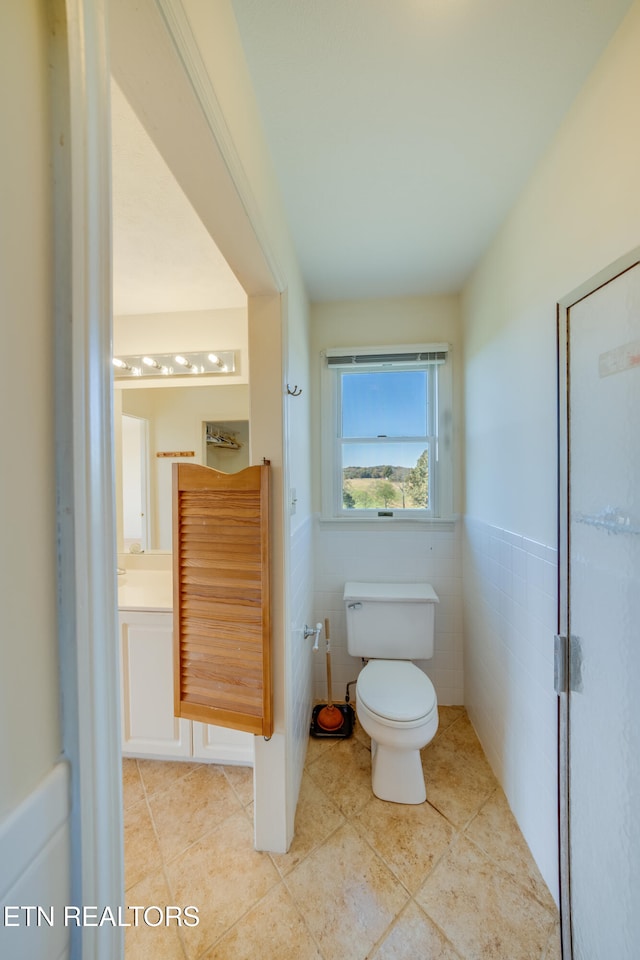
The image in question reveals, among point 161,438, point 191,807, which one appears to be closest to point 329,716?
point 191,807

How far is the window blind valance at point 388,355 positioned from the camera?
6.97 feet

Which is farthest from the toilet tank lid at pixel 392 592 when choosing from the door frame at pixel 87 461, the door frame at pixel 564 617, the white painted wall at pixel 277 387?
the door frame at pixel 87 461

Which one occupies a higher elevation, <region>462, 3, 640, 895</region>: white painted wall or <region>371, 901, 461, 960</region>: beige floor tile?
<region>462, 3, 640, 895</region>: white painted wall

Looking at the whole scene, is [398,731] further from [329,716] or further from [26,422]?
[26,422]

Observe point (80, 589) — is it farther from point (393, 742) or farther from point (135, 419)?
point (135, 419)

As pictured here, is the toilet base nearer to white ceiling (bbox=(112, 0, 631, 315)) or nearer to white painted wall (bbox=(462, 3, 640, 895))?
white painted wall (bbox=(462, 3, 640, 895))

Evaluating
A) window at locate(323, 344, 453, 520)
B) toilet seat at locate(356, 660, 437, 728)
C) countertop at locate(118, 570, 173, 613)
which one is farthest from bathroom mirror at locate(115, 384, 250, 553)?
toilet seat at locate(356, 660, 437, 728)

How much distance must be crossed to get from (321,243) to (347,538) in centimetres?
157

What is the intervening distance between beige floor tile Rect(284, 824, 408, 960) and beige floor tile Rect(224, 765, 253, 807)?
15.8 inches

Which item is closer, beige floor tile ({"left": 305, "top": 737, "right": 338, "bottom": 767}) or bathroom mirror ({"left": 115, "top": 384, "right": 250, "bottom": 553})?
beige floor tile ({"left": 305, "top": 737, "right": 338, "bottom": 767})

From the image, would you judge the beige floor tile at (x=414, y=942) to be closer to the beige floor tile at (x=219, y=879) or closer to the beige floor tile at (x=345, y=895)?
the beige floor tile at (x=345, y=895)

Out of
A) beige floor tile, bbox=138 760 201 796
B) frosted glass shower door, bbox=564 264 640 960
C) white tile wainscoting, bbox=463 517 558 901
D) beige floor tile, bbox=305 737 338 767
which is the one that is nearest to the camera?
frosted glass shower door, bbox=564 264 640 960

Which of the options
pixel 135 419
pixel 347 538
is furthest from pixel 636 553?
pixel 135 419

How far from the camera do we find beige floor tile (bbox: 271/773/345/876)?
1.31 meters
